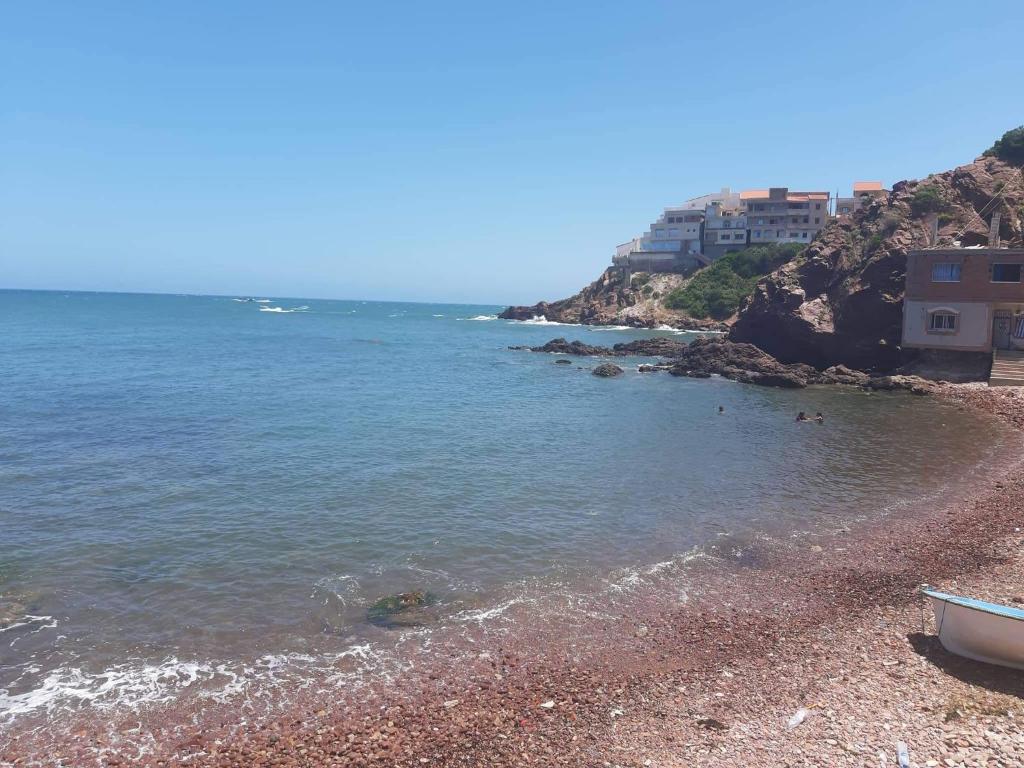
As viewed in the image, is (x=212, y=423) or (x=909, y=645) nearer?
(x=909, y=645)

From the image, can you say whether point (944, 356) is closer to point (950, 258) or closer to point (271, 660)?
point (950, 258)

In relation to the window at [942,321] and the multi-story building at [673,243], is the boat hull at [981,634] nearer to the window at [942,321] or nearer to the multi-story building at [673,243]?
the window at [942,321]

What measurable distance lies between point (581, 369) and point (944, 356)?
27.7 m

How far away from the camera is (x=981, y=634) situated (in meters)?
11.7

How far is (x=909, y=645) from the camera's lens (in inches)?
495

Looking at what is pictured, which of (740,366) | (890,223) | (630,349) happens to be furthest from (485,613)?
(630,349)

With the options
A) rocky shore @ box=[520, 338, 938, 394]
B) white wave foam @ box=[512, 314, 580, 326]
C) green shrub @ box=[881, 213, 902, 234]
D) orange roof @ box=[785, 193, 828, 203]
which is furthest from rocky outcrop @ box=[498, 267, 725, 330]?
green shrub @ box=[881, 213, 902, 234]

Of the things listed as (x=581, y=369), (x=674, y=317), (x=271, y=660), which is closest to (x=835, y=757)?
(x=271, y=660)

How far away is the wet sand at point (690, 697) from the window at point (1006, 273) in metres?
35.5

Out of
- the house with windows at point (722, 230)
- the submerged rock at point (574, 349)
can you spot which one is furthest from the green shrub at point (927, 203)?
the house with windows at point (722, 230)

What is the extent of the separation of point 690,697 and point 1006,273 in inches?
1779

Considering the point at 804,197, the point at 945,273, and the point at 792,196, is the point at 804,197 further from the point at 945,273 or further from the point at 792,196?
the point at 945,273

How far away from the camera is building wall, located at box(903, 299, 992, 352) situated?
144ft

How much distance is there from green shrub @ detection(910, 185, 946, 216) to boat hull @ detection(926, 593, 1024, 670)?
51594mm
